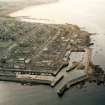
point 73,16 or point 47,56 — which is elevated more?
point 73,16

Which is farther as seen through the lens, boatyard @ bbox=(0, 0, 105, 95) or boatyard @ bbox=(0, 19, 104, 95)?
boatyard @ bbox=(0, 19, 104, 95)

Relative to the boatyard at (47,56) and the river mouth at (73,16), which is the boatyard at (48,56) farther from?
the river mouth at (73,16)

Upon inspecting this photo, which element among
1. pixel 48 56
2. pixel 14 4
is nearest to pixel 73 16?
pixel 14 4

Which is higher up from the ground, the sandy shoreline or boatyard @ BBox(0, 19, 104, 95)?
the sandy shoreline

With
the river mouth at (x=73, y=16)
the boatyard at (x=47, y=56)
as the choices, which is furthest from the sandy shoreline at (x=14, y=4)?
Result: the boatyard at (x=47, y=56)

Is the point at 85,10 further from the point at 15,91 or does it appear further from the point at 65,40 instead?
Result: the point at 15,91

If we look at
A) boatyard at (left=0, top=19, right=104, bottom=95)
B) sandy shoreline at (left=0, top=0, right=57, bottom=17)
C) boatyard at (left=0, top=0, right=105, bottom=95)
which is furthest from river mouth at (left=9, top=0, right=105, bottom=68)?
sandy shoreline at (left=0, top=0, right=57, bottom=17)

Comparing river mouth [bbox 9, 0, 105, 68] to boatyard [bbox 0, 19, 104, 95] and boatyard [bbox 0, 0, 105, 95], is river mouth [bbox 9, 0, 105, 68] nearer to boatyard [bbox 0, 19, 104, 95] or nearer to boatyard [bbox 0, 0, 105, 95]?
boatyard [bbox 0, 0, 105, 95]

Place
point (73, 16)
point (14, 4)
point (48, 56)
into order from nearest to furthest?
point (48, 56)
point (73, 16)
point (14, 4)

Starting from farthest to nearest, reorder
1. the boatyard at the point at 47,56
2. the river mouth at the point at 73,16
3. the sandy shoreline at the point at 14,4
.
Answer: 1. the sandy shoreline at the point at 14,4
2. the river mouth at the point at 73,16
3. the boatyard at the point at 47,56

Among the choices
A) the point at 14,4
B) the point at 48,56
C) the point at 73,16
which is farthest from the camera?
the point at 14,4

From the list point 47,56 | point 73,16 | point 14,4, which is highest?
point 14,4

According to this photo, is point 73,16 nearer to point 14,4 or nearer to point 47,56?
point 14,4
